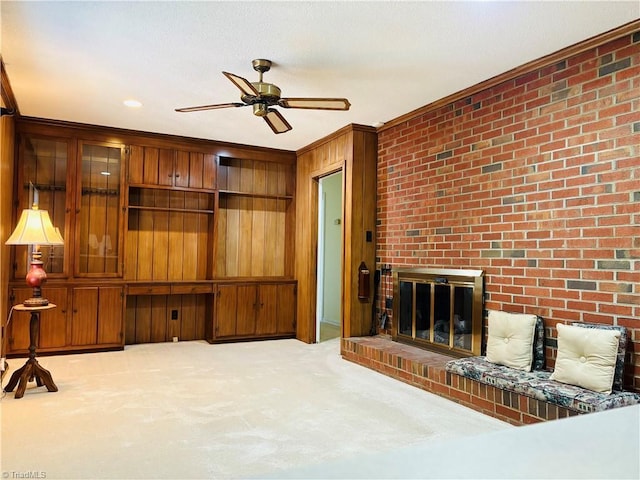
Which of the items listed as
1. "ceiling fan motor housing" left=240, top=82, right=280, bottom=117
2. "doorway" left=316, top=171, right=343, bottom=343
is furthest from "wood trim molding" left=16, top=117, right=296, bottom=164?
"ceiling fan motor housing" left=240, top=82, right=280, bottom=117

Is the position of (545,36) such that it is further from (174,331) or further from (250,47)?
(174,331)

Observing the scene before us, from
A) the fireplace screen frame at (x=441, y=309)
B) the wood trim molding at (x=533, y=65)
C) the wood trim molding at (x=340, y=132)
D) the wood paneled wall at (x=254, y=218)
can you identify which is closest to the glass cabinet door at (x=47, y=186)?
the wood paneled wall at (x=254, y=218)

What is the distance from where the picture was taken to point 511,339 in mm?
3381

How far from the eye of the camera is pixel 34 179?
5133 millimetres

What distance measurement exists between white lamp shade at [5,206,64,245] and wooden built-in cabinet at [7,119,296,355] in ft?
4.95

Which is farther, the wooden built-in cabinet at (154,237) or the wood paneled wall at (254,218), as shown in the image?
the wood paneled wall at (254,218)

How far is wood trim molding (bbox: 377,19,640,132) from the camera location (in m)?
2.91

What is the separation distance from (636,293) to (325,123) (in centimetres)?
338

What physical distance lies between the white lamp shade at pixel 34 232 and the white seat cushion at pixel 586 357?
387 centimetres

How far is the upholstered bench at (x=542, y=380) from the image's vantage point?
8.62 ft

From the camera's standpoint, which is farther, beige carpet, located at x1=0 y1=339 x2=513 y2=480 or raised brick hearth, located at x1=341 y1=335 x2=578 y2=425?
raised brick hearth, located at x1=341 y1=335 x2=578 y2=425

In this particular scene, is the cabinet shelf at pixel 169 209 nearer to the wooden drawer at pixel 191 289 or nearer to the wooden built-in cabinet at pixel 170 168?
the wooden built-in cabinet at pixel 170 168

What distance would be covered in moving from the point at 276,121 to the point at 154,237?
2.73m

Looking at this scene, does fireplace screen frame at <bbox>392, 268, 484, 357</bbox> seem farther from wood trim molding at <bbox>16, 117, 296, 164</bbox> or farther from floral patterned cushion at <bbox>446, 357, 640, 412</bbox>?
wood trim molding at <bbox>16, 117, 296, 164</bbox>
